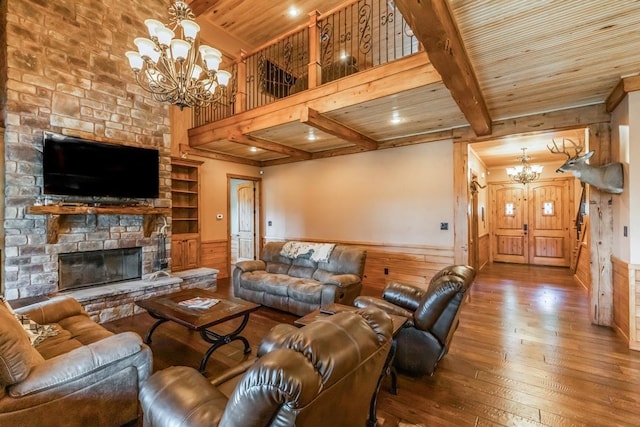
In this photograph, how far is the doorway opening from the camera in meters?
7.42

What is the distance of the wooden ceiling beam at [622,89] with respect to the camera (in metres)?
2.94

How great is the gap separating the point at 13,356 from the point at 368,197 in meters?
5.01

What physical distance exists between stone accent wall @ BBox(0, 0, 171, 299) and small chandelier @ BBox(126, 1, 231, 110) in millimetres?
1711

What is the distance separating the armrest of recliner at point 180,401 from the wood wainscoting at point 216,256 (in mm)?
4995

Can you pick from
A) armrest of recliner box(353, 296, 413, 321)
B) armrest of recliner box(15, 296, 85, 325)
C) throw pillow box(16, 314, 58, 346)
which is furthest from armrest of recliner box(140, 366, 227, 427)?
armrest of recliner box(15, 296, 85, 325)

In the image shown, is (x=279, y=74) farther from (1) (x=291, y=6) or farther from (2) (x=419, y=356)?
(2) (x=419, y=356)

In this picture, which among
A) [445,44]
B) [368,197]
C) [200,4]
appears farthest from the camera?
[368,197]

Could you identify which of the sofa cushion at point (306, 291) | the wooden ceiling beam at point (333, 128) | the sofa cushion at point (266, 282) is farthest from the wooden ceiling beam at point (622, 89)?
the sofa cushion at point (266, 282)

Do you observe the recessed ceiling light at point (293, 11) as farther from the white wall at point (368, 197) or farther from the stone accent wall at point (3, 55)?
the stone accent wall at point (3, 55)

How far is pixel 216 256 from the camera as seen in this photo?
6.29 m

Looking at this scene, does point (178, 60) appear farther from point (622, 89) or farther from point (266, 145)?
point (622, 89)

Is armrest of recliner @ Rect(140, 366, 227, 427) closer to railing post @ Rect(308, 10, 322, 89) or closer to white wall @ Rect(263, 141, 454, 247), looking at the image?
railing post @ Rect(308, 10, 322, 89)

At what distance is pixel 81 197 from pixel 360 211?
14.6 ft

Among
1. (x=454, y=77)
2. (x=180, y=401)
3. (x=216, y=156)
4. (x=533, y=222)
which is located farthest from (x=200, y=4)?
(x=533, y=222)
